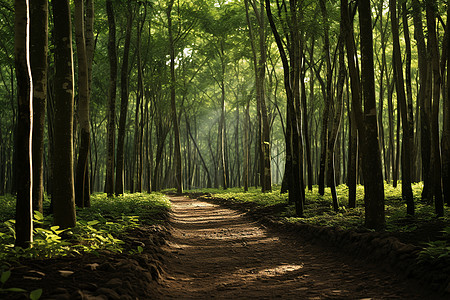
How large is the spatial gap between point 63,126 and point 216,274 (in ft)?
10.3

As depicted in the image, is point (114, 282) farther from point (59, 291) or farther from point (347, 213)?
point (347, 213)

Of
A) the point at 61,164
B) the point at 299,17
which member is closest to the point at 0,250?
the point at 61,164

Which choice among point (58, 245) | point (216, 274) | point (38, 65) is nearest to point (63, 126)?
point (38, 65)

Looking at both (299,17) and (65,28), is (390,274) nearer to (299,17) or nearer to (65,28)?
(65,28)

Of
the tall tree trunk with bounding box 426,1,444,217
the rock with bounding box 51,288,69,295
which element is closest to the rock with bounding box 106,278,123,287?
the rock with bounding box 51,288,69,295

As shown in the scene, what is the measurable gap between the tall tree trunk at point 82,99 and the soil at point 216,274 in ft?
8.10

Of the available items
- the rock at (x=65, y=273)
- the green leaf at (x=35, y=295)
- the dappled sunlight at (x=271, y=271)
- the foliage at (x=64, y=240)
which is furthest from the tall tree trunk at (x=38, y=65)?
the dappled sunlight at (x=271, y=271)

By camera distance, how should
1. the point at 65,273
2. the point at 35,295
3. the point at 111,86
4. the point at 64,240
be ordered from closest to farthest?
the point at 35,295
the point at 65,273
the point at 64,240
the point at 111,86

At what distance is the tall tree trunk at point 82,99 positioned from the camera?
326 inches

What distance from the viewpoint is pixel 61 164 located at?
5.66m

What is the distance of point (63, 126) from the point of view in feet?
18.7

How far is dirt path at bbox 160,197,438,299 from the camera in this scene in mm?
4020

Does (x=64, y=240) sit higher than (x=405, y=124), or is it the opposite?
(x=405, y=124)

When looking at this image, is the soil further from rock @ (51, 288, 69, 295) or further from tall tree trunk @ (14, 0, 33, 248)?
tall tree trunk @ (14, 0, 33, 248)
